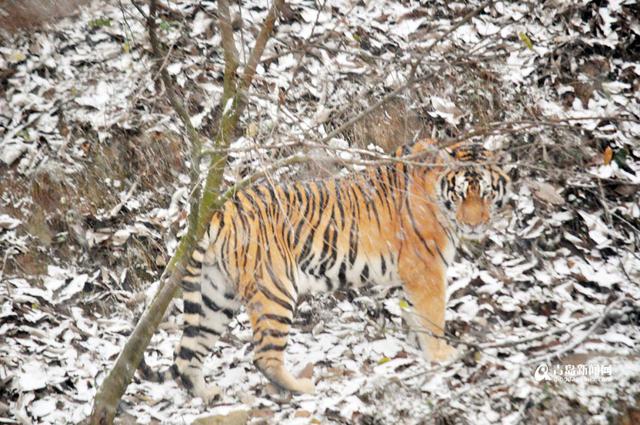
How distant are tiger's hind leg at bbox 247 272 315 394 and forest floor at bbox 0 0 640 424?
0.37 ft

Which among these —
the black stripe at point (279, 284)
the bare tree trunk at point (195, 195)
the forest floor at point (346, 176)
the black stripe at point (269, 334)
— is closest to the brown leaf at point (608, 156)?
the forest floor at point (346, 176)

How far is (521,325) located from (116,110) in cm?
402

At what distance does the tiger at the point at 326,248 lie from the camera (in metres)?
4.79

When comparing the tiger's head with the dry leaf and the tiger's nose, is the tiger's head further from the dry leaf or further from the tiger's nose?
the dry leaf

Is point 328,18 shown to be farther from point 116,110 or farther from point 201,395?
point 201,395

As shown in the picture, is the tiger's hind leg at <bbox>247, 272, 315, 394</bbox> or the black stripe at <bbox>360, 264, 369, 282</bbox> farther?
the black stripe at <bbox>360, 264, 369, 282</bbox>

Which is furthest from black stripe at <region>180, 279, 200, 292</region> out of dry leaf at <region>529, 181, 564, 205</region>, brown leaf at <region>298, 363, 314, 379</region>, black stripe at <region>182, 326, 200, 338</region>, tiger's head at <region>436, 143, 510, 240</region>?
dry leaf at <region>529, 181, 564, 205</region>

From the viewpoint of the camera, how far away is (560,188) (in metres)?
6.47

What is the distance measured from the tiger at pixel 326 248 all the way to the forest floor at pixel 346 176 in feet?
0.76

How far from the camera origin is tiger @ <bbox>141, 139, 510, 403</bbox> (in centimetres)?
479

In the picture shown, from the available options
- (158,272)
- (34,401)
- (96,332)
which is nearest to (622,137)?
(158,272)

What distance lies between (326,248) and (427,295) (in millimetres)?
762

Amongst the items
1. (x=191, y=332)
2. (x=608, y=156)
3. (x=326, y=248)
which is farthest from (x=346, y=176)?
(x=608, y=156)

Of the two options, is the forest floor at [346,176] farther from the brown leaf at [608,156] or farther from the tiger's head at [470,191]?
the tiger's head at [470,191]
